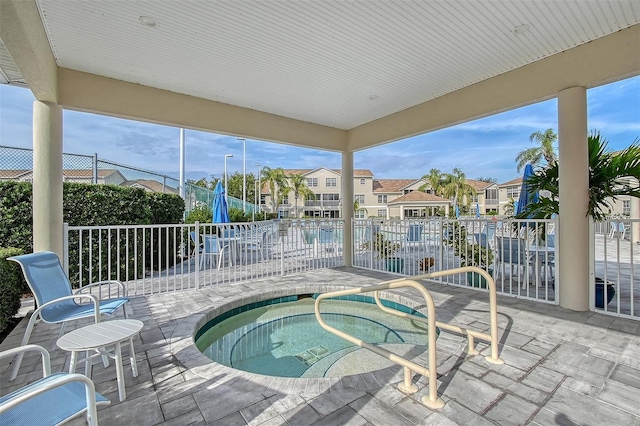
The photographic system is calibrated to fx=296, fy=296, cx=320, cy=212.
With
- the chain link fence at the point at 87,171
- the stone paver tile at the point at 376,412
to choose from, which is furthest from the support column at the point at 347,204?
the stone paver tile at the point at 376,412

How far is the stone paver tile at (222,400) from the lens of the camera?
196 cm

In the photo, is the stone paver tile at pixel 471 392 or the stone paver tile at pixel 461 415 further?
the stone paver tile at pixel 471 392

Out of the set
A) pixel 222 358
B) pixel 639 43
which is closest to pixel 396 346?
pixel 222 358

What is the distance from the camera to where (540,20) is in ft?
10.3

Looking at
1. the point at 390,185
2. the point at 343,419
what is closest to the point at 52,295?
the point at 343,419

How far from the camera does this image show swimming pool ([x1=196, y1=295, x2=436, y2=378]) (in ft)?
10.5

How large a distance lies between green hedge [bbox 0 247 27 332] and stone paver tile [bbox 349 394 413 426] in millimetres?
3932

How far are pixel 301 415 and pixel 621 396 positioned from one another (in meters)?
2.27

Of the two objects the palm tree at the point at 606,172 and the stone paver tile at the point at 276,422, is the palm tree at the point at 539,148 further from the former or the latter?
the stone paver tile at the point at 276,422

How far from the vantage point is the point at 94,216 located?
5742 mm

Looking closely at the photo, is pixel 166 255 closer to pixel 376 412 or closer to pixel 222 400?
pixel 222 400

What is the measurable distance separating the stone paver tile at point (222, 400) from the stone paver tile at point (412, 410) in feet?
3.14

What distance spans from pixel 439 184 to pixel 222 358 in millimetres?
38039

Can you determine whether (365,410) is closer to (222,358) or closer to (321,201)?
(222,358)
